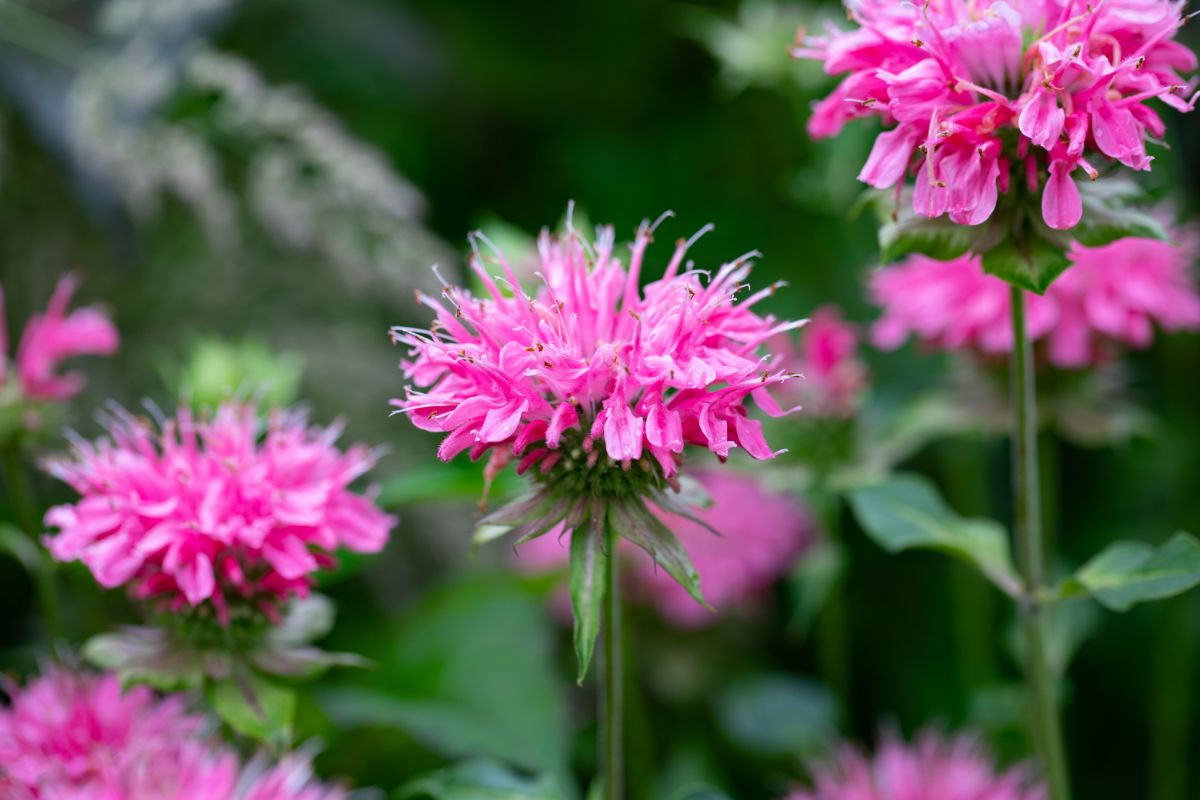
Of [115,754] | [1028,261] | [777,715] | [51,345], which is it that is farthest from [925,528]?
[51,345]

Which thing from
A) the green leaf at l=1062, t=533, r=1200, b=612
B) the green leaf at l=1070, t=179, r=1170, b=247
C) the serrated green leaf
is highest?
the green leaf at l=1070, t=179, r=1170, b=247

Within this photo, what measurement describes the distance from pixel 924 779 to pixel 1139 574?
38 centimetres

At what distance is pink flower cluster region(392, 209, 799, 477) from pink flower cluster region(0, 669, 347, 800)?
0.32m

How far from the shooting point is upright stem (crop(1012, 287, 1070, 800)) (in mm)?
817

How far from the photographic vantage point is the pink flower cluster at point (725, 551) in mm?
1478

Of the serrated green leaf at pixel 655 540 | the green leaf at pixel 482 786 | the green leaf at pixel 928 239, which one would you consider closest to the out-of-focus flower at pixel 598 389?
the serrated green leaf at pixel 655 540

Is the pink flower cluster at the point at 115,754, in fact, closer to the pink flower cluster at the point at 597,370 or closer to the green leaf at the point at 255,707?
the green leaf at the point at 255,707

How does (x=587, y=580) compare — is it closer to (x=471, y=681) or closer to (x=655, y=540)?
(x=655, y=540)

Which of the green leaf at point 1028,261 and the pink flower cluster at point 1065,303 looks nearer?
the green leaf at point 1028,261

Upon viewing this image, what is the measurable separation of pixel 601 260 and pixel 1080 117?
0.32 metres

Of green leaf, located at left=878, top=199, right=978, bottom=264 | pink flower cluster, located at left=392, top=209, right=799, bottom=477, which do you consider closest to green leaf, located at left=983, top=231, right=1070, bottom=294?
green leaf, located at left=878, top=199, right=978, bottom=264

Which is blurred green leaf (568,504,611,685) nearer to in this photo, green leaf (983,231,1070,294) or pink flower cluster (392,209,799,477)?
Result: pink flower cluster (392,209,799,477)

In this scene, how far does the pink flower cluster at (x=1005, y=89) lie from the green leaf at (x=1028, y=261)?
4 cm

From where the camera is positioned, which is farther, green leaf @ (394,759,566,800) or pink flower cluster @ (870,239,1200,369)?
pink flower cluster @ (870,239,1200,369)
